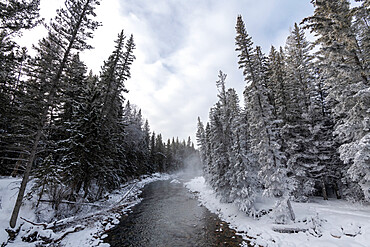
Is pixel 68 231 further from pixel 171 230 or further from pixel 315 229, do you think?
pixel 315 229

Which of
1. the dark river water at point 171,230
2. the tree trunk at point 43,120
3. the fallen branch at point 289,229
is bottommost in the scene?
the dark river water at point 171,230

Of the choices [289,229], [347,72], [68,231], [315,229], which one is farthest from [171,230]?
[347,72]

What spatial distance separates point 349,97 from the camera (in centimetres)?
1113

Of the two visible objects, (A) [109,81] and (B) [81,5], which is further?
(A) [109,81]

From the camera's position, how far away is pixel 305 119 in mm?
17703

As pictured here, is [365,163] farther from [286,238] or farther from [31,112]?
[31,112]

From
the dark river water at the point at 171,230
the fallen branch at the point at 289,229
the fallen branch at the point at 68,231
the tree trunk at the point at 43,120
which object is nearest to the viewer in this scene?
the tree trunk at the point at 43,120

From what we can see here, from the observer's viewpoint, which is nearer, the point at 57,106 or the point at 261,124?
the point at 57,106

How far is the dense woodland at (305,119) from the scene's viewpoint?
11.1 meters

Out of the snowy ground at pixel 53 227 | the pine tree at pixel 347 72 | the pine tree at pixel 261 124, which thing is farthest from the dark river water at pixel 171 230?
the pine tree at pixel 347 72

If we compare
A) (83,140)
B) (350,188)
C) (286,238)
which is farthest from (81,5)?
(350,188)

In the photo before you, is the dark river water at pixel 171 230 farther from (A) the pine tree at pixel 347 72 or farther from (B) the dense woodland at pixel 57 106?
(A) the pine tree at pixel 347 72

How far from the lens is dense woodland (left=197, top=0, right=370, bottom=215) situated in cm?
1105

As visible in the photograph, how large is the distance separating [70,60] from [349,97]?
19.8 m
